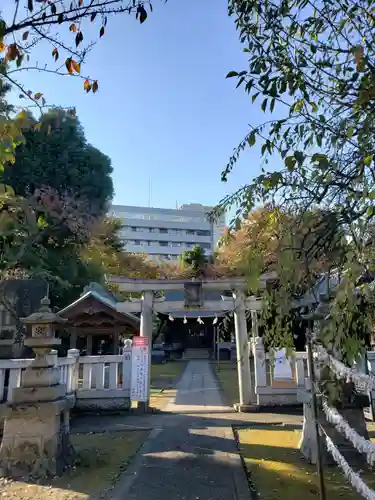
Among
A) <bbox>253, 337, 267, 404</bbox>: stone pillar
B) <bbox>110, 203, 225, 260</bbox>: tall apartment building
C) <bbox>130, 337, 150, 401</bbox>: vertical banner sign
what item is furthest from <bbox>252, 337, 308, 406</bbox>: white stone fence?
<bbox>110, 203, 225, 260</bbox>: tall apartment building

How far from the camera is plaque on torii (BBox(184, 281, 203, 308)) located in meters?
10.0

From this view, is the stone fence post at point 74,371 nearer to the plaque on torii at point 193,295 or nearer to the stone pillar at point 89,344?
the plaque on torii at point 193,295

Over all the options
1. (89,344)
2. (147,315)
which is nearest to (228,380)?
(89,344)

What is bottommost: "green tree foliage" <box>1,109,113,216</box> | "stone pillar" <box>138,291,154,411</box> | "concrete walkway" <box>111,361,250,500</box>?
"concrete walkway" <box>111,361,250,500</box>

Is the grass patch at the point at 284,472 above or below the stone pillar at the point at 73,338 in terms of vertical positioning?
below

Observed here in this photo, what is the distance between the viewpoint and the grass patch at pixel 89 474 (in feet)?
13.8

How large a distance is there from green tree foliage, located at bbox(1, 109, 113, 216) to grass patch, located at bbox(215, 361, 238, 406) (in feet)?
29.9

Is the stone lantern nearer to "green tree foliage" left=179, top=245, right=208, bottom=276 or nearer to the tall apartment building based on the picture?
"green tree foliage" left=179, top=245, right=208, bottom=276

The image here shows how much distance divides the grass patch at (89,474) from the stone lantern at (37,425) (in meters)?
0.21

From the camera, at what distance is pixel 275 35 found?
9.48 ft

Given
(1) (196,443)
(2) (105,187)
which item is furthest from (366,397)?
(2) (105,187)

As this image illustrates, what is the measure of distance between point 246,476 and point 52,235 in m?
12.4

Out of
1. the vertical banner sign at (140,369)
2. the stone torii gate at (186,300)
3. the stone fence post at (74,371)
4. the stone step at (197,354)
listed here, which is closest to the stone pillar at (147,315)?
the stone torii gate at (186,300)

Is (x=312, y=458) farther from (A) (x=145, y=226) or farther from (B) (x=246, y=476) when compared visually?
(A) (x=145, y=226)
